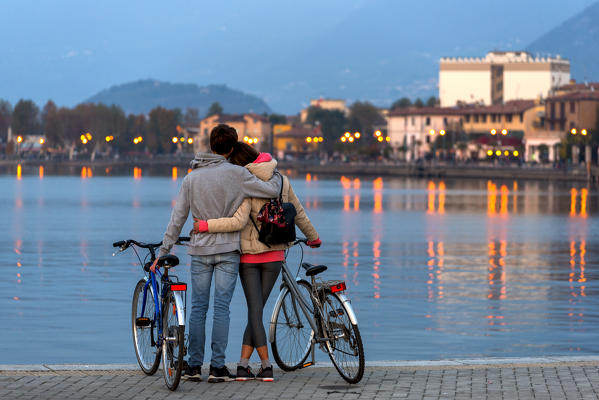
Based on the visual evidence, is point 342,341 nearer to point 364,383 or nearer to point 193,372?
point 364,383

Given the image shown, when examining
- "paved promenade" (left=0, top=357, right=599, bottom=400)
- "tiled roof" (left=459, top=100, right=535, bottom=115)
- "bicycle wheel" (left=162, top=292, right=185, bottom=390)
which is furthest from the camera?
"tiled roof" (left=459, top=100, right=535, bottom=115)

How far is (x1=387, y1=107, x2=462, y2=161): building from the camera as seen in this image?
17225cm

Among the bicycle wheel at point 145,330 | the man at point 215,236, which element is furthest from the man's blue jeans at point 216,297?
the bicycle wheel at point 145,330

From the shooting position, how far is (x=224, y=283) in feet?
36.9

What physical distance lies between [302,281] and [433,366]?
1.43 m

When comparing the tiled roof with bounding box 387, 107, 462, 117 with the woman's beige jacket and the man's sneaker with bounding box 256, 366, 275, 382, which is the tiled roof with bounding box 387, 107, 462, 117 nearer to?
the woman's beige jacket

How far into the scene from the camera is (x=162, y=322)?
11305 millimetres

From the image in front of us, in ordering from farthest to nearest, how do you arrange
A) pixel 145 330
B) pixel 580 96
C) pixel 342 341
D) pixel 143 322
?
1. pixel 580 96
2. pixel 145 330
3. pixel 143 322
4. pixel 342 341

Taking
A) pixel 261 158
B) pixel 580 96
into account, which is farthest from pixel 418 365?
pixel 580 96

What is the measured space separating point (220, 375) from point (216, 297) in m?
0.68

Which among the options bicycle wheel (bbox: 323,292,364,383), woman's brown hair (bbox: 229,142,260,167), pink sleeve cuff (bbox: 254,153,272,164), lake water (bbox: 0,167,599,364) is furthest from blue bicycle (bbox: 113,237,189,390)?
lake water (bbox: 0,167,599,364)

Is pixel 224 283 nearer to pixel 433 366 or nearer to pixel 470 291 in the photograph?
pixel 433 366

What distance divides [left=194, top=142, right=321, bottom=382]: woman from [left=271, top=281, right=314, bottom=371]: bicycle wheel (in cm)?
30

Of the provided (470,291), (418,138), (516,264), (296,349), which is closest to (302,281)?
(296,349)
